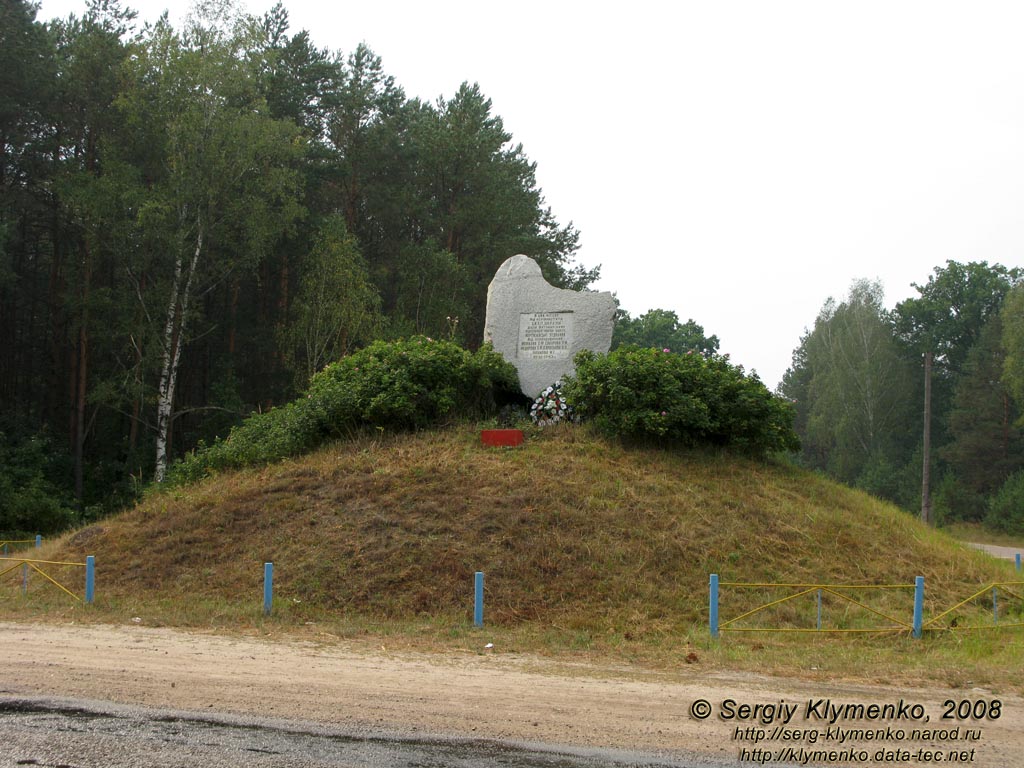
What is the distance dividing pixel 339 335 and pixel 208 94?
27.6ft

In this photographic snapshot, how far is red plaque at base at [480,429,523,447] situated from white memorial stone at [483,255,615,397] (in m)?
2.22

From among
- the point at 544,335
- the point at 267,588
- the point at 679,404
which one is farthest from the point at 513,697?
the point at 544,335

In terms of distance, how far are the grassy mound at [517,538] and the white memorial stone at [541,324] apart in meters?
2.46

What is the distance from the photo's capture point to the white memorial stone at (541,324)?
18.0 metres

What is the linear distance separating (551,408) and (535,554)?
5.39 meters

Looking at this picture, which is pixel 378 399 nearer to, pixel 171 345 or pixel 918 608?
pixel 918 608

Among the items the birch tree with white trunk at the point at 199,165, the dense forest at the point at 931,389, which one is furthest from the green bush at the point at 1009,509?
the birch tree with white trunk at the point at 199,165

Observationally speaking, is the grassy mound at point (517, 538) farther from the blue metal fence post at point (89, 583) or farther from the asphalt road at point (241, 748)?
the asphalt road at point (241, 748)

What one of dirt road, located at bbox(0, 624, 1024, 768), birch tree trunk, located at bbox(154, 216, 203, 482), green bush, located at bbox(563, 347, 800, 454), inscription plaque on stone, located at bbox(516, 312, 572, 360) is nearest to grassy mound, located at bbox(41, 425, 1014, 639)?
green bush, located at bbox(563, 347, 800, 454)

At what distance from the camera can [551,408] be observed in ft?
56.6

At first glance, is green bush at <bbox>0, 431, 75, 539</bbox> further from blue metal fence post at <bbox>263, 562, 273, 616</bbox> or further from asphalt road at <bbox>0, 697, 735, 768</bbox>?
asphalt road at <bbox>0, 697, 735, 768</bbox>

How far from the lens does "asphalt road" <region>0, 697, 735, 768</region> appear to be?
5.86 metres

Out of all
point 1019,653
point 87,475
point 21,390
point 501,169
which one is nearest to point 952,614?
point 1019,653

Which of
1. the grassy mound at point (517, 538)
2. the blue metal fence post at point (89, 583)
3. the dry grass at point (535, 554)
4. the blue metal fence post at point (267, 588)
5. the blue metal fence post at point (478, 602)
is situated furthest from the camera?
the blue metal fence post at point (89, 583)
